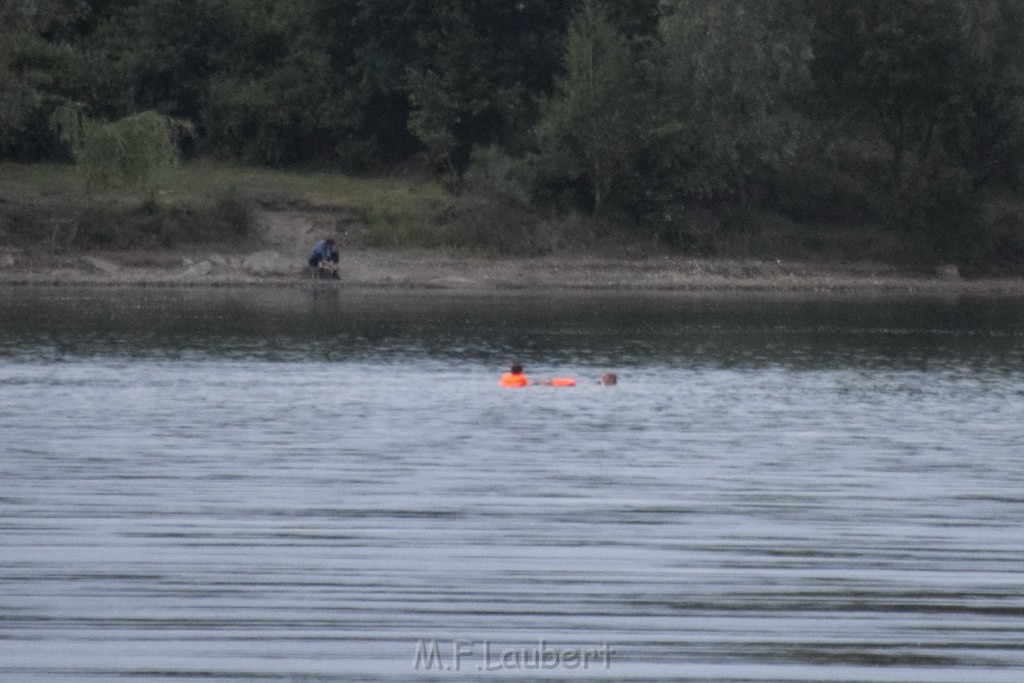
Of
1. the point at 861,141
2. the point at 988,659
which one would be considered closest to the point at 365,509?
the point at 988,659

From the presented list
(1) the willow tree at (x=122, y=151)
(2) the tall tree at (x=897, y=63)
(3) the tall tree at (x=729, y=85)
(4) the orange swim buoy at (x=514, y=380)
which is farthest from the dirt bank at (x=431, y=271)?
Answer: (4) the orange swim buoy at (x=514, y=380)

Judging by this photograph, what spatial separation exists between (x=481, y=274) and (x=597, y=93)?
7.83 metres

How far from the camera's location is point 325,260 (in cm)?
6400

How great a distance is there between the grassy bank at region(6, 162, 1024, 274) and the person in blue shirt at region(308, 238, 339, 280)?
299 cm

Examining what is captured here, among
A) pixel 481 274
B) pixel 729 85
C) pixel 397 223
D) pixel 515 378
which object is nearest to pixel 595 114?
pixel 729 85

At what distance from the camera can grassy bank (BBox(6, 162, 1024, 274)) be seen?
65188mm

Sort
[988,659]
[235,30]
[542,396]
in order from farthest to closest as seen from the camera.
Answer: [235,30], [542,396], [988,659]

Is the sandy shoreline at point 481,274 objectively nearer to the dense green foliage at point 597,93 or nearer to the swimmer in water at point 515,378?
the dense green foliage at point 597,93

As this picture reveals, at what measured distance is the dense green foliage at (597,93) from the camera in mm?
69875

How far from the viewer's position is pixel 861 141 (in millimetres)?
79562

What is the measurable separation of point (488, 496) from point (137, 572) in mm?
5729

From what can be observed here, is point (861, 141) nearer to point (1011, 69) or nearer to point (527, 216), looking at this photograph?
point (1011, 69)

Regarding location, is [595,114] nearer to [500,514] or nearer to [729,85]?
[729,85]

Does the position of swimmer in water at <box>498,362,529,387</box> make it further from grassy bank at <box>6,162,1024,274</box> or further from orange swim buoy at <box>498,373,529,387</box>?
grassy bank at <box>6,162,1024,274</box>
